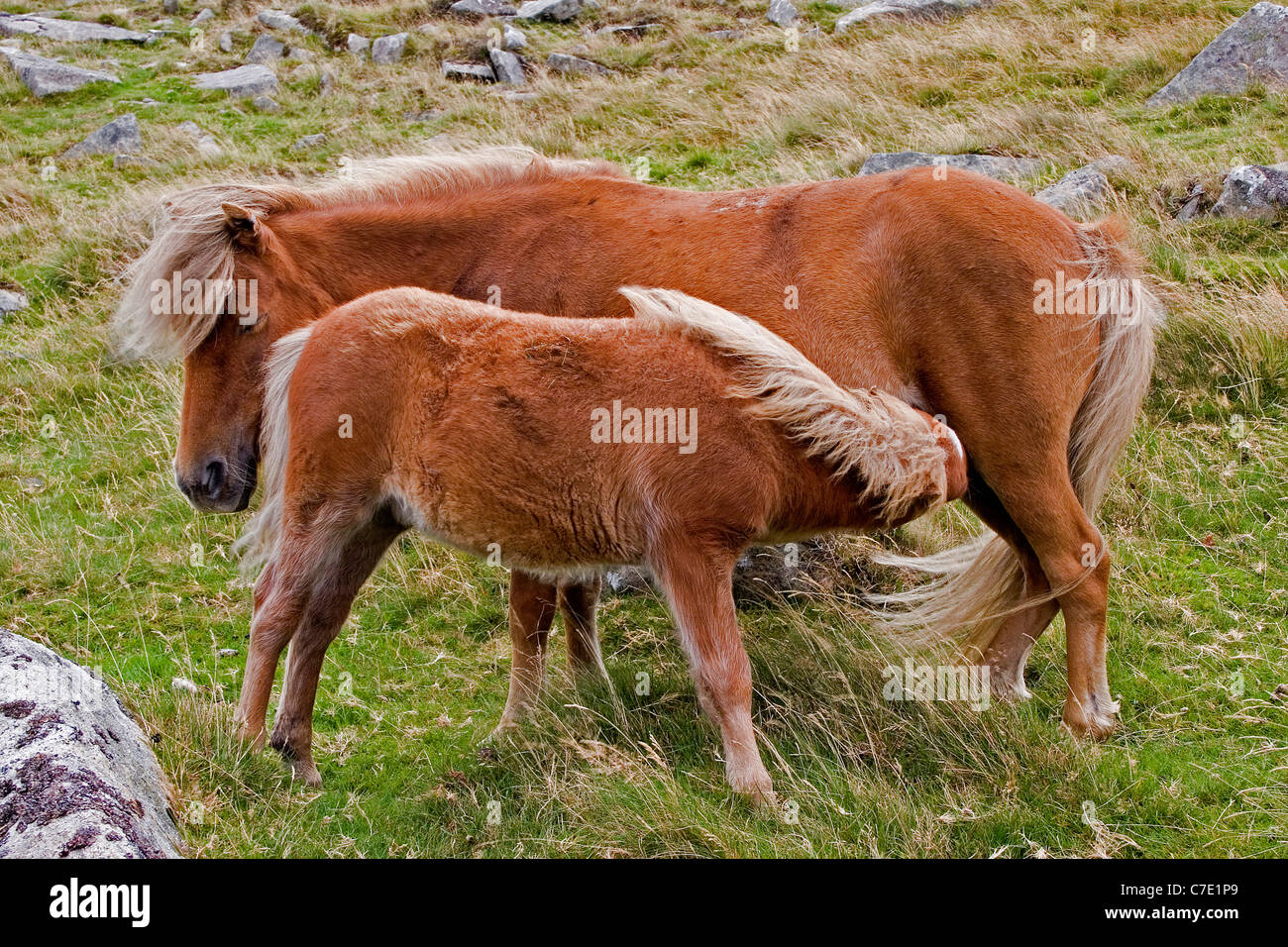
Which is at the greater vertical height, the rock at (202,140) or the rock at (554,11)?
the rock at (554,11)

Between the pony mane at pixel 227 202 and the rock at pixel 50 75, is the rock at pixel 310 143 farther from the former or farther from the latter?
the pony mane at pixel 227 202

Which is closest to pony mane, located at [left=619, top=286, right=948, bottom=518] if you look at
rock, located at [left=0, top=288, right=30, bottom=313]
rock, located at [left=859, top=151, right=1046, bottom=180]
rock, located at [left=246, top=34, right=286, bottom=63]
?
rock, located at [left=859, top=151, right=1046, bottom=180]

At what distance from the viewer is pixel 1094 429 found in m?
5.34

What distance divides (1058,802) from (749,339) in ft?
6.75

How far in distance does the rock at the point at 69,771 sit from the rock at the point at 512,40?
1838 centimetres

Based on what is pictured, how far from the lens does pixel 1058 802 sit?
425 centimetres

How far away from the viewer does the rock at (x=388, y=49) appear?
21.0 m

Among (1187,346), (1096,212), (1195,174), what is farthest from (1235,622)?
(1195,174)

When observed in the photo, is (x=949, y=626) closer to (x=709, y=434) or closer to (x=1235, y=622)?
(x=1235, y=622)

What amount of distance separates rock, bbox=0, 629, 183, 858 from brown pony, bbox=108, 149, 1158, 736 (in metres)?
1.60

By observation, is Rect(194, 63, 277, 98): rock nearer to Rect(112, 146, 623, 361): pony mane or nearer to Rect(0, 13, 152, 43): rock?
Rect(0, 13, 152, 43): rock

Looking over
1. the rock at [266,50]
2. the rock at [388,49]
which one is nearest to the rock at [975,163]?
the rock at [388,49]

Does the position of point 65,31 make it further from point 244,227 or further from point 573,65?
point 244,227

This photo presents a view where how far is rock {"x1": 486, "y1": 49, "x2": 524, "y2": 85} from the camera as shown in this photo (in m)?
19.1
